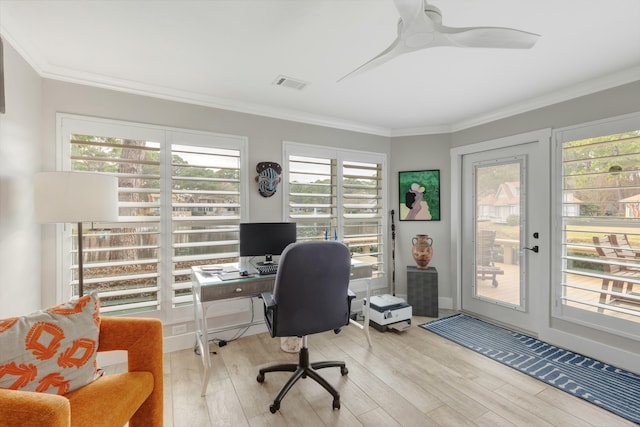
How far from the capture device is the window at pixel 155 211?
8.18 ft

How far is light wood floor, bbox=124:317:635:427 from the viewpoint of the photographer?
1.86 m

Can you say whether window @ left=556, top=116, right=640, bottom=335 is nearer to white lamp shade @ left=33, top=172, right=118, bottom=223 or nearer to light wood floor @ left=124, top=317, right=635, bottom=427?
light wood floor @ left=124, top=317, right=635, bottom=427

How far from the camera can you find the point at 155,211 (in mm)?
2738

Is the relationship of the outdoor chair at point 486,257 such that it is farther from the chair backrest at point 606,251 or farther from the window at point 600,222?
the chair backrest at point 606,251

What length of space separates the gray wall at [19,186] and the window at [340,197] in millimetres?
2145

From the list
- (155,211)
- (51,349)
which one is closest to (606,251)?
(51,349)

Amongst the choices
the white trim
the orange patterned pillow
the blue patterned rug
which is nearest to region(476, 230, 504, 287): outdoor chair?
the blue patterned rug

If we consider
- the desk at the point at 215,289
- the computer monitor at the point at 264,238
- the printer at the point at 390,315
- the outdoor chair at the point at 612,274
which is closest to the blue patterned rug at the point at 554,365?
the printer at the point at 390,315

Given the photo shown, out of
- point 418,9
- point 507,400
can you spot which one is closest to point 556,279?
point 507,400

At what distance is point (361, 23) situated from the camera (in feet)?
5.99

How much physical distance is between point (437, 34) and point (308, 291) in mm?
1630

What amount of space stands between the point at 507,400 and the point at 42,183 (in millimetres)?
3451

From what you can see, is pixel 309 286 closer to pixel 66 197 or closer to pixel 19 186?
pixel 66 197

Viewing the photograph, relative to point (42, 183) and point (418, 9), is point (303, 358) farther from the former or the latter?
point (418, 9)
